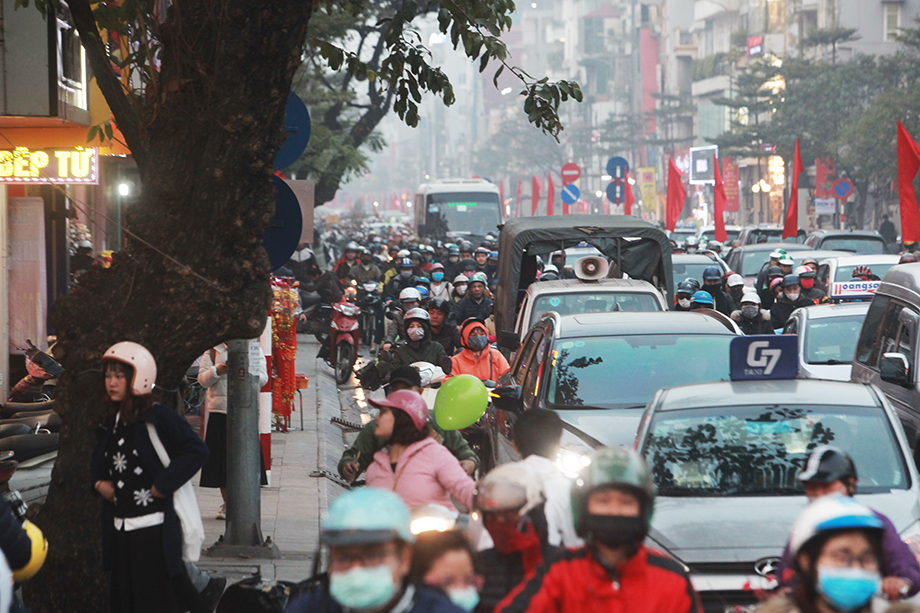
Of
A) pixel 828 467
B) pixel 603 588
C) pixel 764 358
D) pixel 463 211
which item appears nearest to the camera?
pixel 603 588

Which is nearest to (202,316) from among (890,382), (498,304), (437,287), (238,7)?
(238,7)

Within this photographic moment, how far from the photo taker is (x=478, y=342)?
1053 cm

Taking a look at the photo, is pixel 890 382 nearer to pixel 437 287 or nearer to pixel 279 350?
pixel 279 350

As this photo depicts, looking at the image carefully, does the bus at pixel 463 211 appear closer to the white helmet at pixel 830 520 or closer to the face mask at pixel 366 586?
the white helmet at pixel 830 520

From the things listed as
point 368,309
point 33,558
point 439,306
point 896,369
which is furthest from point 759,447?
point 368,309

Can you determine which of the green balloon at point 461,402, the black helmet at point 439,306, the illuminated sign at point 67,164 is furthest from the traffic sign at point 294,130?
the illuminated sign at point 67,164

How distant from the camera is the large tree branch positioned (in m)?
6.58

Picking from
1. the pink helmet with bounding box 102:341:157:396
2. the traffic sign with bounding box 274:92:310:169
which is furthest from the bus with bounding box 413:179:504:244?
the pink helmet with bounding box 102:341:157:396

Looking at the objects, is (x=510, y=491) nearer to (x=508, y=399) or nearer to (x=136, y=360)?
(x=136, y=360)

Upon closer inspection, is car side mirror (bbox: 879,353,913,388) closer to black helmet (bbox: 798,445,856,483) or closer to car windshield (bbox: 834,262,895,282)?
black helmet (bbox: 798,445,856,483)

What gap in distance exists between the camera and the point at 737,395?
662 cm

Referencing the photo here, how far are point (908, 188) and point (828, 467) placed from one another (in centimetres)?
1429

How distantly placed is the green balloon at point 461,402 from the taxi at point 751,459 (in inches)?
34.3

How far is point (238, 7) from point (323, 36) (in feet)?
63.9
